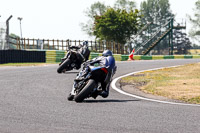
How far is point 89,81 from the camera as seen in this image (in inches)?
352

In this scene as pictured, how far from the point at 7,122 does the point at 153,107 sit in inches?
122

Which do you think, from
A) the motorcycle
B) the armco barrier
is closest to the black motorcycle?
the motorcycle

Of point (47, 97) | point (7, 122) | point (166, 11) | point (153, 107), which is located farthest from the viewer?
point (166, 11)

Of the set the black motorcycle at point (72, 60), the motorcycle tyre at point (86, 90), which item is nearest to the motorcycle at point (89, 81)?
the motorcycle tyre at point (86, 90)

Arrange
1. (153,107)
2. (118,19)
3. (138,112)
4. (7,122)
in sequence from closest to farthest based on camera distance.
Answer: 1. (7,122)
2. (138,112)
3. (153,107)
4. (118,19)

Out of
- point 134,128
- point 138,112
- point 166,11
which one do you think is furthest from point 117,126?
point 166,11

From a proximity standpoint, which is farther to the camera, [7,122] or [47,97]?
[47,97]

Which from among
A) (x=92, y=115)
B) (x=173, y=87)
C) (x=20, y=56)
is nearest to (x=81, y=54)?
(x=173, y=87)

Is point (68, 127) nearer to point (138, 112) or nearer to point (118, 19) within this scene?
point (138, 112)

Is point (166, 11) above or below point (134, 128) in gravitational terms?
above

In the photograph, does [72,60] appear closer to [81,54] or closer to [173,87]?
[81,54]

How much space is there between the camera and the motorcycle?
8.88m

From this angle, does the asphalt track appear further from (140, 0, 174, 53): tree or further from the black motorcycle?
(140, 0, 174, 53): tree

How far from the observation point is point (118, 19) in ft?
203
